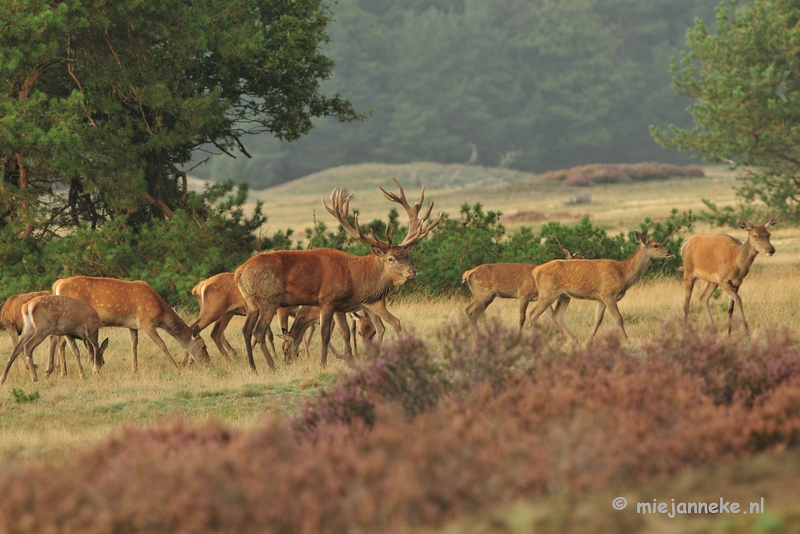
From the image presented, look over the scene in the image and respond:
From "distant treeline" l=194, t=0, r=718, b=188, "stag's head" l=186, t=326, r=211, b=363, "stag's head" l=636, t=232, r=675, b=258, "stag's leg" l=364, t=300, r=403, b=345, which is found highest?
"distant treeline" l=194, t=0, r=718, b=188

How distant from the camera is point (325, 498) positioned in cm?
426

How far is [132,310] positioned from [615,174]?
46762mm

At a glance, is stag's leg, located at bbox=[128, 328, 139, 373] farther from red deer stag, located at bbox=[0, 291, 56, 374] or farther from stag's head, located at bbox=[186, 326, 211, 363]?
red deer stag, located at bbox=[0, 291, 56, 374]

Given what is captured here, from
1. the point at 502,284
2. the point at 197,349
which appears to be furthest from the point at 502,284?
the point at 197,349

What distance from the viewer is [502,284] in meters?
13.7

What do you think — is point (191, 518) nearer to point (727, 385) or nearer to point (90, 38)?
point (727, 385)

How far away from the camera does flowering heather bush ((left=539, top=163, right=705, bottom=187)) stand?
5584 centimetres

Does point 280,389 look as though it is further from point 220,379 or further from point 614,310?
point 614,310

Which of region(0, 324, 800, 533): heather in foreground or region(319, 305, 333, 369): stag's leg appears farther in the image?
region(319, 305, 333, 369): stag's leg

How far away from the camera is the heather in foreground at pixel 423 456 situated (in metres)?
4.09

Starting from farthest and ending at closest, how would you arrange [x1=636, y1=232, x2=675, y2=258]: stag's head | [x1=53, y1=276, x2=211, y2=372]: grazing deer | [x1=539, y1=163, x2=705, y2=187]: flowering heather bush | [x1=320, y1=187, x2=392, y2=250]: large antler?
[x1=539, y1=163, x2=705, y2=187]: flowering heather bush, [x1=636, y1=232, x2=675, y2=258]: stag's head, [x1=53, y1=276, x2=211, y2=372]: grazing deer, [x1=320, y1=187, x2=392, y2=250]: large antler

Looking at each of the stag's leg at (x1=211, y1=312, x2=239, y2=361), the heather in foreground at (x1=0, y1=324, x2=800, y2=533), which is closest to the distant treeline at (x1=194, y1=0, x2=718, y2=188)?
the stag's leg at (x1=211, y1=312, x2=239, y2=361)

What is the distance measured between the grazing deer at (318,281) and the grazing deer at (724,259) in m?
3.96

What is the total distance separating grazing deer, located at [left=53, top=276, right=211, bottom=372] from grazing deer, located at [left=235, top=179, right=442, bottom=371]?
1.23 m
